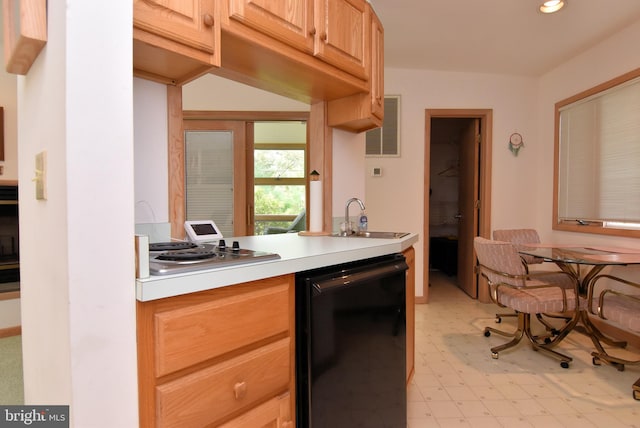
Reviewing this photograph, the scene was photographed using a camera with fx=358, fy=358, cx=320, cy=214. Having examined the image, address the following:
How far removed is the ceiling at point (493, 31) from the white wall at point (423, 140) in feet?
0.57

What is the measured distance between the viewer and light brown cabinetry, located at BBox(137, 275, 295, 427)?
817 mm

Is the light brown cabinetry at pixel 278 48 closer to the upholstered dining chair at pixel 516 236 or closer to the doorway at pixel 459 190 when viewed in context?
the upholstered dining chair at pixel 516 236

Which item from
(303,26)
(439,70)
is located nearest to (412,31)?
(439,70)

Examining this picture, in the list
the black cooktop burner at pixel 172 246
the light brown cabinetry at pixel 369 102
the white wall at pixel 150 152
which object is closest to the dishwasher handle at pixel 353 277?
the black cooktop burner at pixel 172 246

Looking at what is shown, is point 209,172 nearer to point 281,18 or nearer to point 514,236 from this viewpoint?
point 281,18

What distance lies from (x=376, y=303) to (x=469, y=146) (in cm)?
351

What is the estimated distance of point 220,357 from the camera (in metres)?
0.94

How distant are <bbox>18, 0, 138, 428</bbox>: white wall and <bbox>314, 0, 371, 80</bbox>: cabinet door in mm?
1036

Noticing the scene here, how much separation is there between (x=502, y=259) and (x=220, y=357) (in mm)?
2162

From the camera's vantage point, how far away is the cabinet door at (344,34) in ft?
5.37

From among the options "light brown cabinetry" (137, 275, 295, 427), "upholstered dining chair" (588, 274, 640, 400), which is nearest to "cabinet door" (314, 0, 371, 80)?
"light brown cabinetry" (137, 275, 295, 427)

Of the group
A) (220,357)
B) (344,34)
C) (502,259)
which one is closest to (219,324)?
(220,357)

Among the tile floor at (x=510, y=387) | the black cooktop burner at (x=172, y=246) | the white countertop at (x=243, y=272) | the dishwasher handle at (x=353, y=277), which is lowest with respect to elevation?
the tile floor at (x=510, y=387)

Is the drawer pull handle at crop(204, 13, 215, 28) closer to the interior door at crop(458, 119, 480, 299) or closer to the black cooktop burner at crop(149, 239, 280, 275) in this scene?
the black cooktop burner at crop(149, 239, 280, 275)
